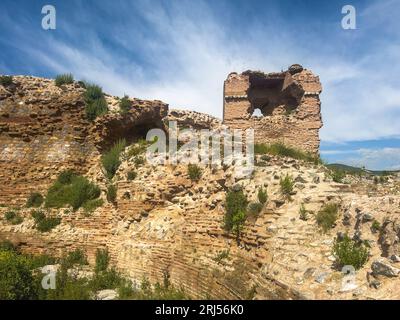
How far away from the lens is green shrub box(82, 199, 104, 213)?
11.5 meters

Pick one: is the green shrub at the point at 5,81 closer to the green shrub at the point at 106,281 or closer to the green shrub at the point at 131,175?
the green shrub at the point at 131,175

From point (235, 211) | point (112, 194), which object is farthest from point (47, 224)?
point (235, 211)

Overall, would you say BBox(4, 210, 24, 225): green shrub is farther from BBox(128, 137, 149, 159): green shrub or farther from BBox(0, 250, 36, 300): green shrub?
BBox(128, 137, 149, 159): green shrub

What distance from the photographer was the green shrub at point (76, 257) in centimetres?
1058

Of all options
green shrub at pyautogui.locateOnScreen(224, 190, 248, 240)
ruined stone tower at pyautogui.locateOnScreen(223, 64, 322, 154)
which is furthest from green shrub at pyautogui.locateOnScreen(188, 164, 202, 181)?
ruined stone tower at pyautogui.locateOnScreen(223, 64, 322, 154)

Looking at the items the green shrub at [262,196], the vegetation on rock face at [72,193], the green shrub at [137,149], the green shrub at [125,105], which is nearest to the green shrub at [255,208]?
the green shrub at [262,196]

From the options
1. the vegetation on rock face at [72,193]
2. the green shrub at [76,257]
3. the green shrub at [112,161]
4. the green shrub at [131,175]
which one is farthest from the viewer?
the green shrub at [112,161]

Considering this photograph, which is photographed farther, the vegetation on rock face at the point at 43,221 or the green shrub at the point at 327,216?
the vegetation on rock face at the point at 43,221

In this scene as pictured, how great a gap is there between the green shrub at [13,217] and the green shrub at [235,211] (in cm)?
762

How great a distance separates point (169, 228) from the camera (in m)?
9.27

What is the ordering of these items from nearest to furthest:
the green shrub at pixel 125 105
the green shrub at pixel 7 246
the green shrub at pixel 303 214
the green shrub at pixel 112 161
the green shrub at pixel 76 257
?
the green shrub at pixel 303 214 → the green shrub at pixel 76 257 → the green shrub at pixel 7 246 → the green shrub at pixel 112 161 → the green shrub at pixel 125 105
